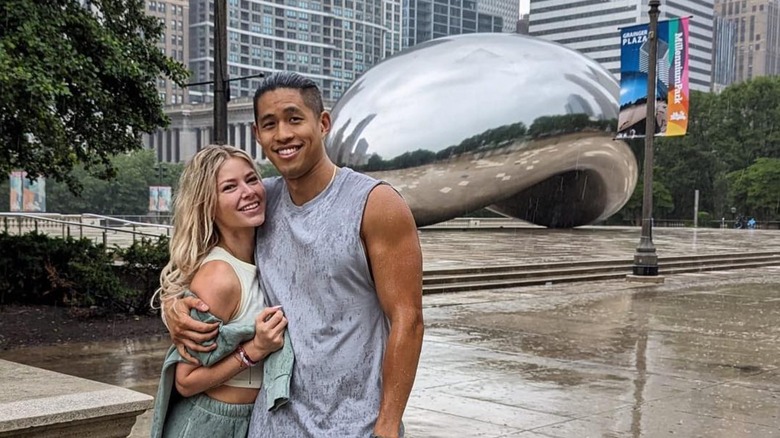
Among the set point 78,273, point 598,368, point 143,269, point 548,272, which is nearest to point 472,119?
point 548,272

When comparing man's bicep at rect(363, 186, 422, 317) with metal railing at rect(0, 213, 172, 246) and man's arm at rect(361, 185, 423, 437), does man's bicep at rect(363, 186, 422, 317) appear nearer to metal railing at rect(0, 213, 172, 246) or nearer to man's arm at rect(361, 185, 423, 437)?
man's arm at rect(361, 185, 423, 437)

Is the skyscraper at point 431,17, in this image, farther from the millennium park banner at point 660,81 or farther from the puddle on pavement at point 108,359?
the puddle on pavement at point 108,359

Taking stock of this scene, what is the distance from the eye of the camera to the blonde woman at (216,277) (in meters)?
2.27

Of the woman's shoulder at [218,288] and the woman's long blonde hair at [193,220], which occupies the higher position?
the woman's long blonde hair at [193,220]

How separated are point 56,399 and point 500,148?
90.8ft

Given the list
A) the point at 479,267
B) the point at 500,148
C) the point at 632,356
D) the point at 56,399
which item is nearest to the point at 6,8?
the point at 56,399

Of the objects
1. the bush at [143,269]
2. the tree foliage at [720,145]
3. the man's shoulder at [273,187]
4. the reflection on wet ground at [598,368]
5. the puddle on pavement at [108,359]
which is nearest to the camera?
the man's shoulder at [273,187]

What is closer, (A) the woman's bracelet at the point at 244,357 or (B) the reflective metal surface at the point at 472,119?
(A) the woman's bracelet at the point at 244,357

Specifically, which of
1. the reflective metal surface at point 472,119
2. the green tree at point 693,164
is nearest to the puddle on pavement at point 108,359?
the reflective metal surface at point 472,119

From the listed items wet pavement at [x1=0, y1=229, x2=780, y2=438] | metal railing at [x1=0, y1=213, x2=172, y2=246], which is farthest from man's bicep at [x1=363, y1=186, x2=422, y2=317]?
wet pavement at [x1=0, y1=229, x2=780, y2=438]

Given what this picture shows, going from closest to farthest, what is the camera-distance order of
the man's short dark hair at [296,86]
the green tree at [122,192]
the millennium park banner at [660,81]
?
the man's short dark hair at [296,86] → the millennium park banner at [660,81] → the green tree at [122,192]

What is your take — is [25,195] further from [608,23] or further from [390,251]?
[608,23]

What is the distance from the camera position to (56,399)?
3.64 meters

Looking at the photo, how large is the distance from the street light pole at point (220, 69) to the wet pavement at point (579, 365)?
2500mm
